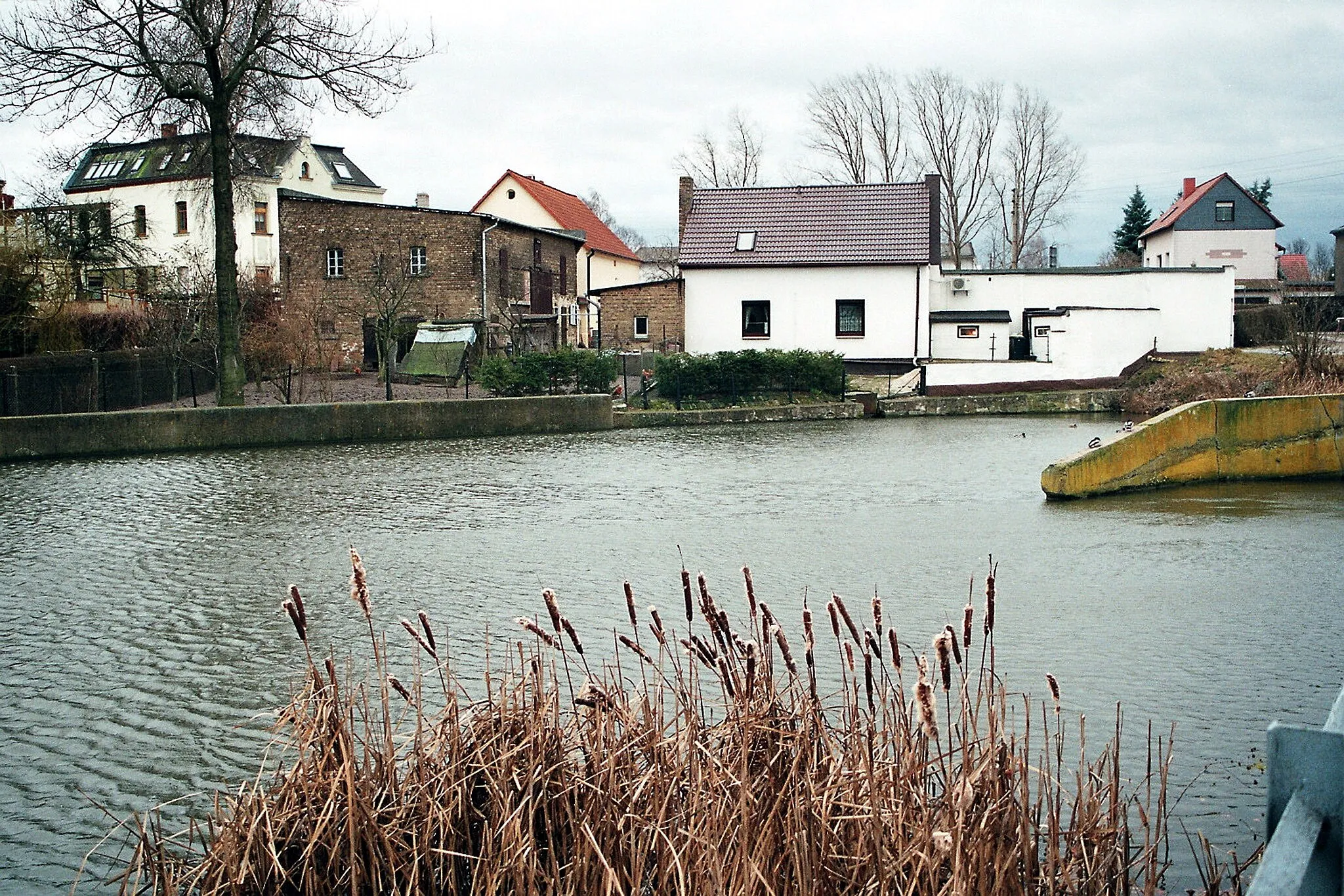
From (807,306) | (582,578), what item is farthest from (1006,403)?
(582,578)

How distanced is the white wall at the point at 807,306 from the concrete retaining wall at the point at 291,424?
1377cm

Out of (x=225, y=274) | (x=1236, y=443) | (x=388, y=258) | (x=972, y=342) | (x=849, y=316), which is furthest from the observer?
(x=388, y=258)

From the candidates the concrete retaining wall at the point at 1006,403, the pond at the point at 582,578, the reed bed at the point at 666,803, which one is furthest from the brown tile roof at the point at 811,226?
the reed bed at the point at 666,803

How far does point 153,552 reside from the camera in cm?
1280

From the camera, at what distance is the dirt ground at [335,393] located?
98.0 feet

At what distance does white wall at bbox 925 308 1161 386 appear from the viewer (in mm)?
34469

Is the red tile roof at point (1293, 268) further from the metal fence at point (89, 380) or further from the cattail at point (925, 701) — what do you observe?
the cattail at point (925, 701)

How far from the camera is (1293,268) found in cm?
9525

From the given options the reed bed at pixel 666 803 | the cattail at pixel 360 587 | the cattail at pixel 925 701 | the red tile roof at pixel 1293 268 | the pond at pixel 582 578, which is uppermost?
the red tile roof at pixel 1293 268

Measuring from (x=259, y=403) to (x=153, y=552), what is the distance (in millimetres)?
18088

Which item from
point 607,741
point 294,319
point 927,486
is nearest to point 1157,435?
point 927,486

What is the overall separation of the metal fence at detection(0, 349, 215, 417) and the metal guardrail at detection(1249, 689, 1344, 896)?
81.6ft

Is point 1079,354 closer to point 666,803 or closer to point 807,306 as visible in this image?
point 807,306

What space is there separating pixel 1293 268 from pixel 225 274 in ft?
287
